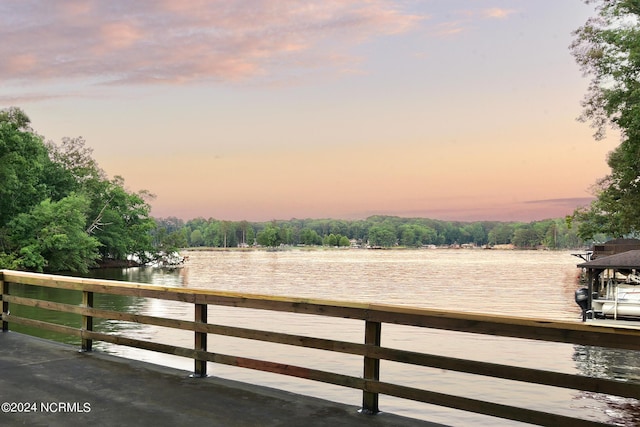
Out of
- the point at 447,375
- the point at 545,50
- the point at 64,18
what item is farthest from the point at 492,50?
the point at 447,375

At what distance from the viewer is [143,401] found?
5.88 metres

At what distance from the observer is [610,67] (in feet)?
97.6

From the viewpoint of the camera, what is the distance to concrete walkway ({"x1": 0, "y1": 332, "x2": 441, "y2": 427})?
17.4 feet

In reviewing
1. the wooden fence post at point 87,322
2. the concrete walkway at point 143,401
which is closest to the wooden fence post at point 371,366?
the concrete walkway at point 143,401

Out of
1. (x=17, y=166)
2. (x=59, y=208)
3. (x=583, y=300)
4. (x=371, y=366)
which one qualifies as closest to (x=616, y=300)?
(x=583, y=300)

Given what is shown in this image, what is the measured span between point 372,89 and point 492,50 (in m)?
11.9

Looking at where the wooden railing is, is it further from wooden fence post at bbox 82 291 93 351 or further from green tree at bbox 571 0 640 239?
green tree at bbox 571 0 640 239

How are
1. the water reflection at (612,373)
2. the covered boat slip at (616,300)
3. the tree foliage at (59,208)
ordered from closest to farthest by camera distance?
the water reflection at (612,373)
the covered boat slip at (616,300)
the tree foliage at (59,208)

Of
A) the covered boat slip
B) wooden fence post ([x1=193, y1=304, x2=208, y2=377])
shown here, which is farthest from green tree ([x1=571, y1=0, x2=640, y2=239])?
wooden fence post ([x1=193, y1=304, x2=208, y2=377])

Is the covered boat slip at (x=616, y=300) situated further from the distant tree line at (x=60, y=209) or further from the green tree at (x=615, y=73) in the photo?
the distant tree line at (x=60, y=209)

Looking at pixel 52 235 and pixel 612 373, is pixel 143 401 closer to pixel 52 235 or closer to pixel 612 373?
A: pixel 612 373

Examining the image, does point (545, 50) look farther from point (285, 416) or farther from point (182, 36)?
point (285, 416)

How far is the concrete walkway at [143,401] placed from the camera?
5.30 metres

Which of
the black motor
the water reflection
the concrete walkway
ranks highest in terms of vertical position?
the concrete walkway
